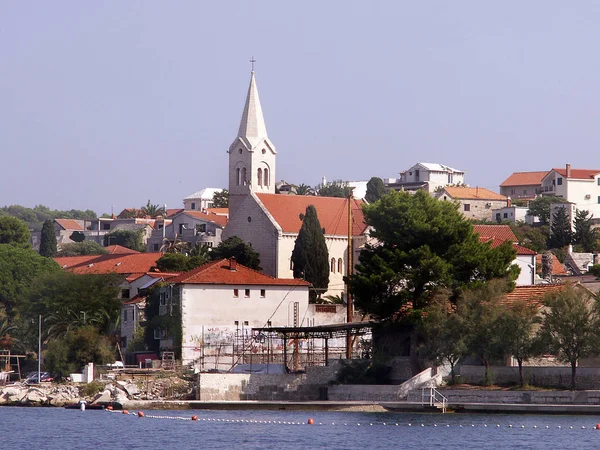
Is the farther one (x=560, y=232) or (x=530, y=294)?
(x=560, y=232)

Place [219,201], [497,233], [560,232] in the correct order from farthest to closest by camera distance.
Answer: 1. [219,201]
2. [560,232]
3. [497,233]

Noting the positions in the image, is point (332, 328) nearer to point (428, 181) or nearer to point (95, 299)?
point (95, 299)

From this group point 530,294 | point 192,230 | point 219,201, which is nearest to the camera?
point 530,294

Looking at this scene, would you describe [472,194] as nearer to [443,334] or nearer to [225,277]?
[225,277]

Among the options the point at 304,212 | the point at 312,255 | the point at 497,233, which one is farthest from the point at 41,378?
the point at 497,233

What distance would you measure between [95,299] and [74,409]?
19.0m

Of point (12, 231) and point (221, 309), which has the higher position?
point (12, 231)

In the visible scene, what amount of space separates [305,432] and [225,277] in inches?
1044

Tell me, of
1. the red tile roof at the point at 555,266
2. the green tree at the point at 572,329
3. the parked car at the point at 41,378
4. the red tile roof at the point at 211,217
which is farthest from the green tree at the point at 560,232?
the green tree at the point at 572,329

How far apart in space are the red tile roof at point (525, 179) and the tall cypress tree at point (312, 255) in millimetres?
73009

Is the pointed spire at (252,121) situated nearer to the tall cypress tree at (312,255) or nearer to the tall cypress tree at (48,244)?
the tall cypress tree at (312,255)

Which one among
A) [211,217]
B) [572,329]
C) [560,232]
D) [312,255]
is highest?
[211,217]

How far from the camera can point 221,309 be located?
75250mm

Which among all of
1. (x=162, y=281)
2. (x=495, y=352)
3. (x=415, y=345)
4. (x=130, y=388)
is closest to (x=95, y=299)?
(x=162, y=281)
